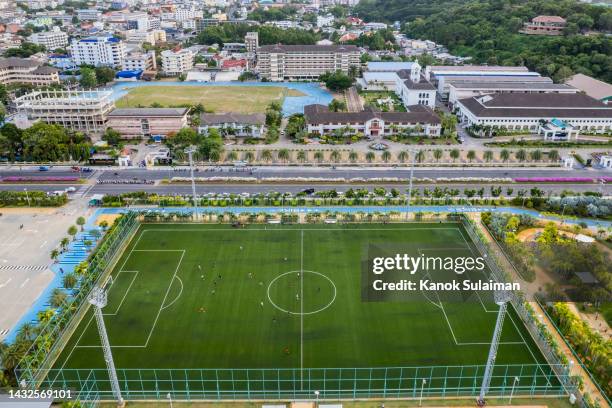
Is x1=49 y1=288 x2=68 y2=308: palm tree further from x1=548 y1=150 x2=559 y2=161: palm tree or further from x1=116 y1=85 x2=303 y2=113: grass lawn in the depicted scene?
x1=548 y1=150 x2=559 y2=161: palm tree

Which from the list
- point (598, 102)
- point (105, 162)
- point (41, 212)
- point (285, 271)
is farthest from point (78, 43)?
point (598, 102)

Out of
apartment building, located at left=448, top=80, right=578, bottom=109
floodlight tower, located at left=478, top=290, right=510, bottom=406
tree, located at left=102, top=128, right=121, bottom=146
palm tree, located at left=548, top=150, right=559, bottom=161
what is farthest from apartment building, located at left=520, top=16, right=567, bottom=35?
floodlight tower, located at left=478, top=290, right=510, bottom=406

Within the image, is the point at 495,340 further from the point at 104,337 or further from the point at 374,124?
the point at 374,124

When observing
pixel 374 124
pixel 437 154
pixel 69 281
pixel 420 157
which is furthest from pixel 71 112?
pixel 437 154

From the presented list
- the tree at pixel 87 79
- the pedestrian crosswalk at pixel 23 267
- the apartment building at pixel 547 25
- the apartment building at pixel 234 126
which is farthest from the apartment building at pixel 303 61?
the pedestrian crosswalk at pixel 23 267

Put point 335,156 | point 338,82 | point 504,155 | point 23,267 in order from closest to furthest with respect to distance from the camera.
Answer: point 23,267, point 504,155, point 335,156, point 338,82
